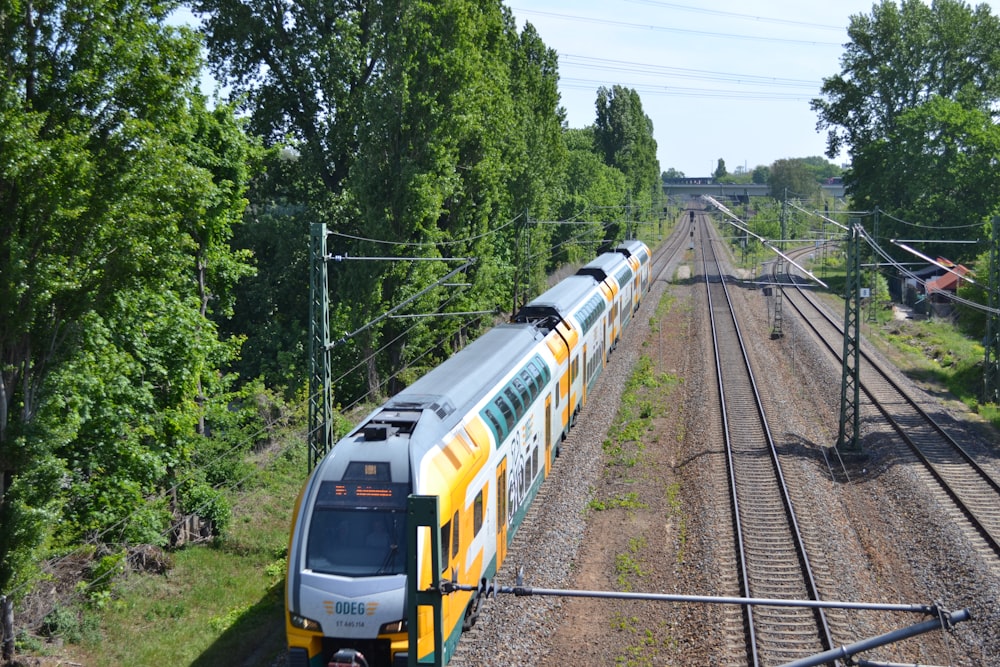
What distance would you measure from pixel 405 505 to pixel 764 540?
1064 centimetres

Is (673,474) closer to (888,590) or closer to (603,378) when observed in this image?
(888,590)

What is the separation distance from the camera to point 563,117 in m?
60.4

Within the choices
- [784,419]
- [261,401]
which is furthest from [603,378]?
[261,401]

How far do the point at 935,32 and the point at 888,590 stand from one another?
2422 inches

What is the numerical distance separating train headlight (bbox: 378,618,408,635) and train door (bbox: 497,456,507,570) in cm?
474

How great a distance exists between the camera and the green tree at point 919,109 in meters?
56.7

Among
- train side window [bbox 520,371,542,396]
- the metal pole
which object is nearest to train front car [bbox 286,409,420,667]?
the metal pole

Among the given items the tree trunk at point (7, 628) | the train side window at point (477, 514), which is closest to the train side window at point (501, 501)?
the train side window at point (477, 514)

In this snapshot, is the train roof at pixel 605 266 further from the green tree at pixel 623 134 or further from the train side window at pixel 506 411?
the green tree at pixel 623 134

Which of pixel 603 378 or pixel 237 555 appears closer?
pixel 237 555

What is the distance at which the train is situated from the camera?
36.9 feet

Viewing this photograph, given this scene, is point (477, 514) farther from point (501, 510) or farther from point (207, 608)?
point (207, 608)

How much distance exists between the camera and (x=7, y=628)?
45.1 ft

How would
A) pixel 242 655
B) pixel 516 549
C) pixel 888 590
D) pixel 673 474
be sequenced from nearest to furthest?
pixel 242 655
pixel 888 590
pixel 516 549
pixel 673 474
